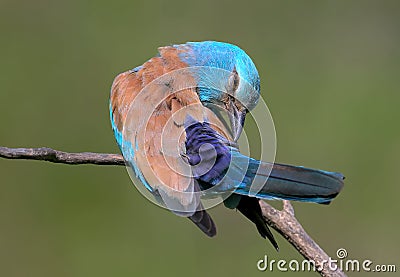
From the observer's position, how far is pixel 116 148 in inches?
261

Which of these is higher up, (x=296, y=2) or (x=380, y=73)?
(x=296, y=2)

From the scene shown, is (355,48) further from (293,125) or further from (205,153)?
(205,153)

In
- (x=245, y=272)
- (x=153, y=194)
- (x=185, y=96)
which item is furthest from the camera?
(x=245, y=272)

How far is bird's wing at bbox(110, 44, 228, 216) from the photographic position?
3799 millimetres

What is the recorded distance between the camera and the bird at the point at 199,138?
11.8 ft

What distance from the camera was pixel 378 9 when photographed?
845 centimetres

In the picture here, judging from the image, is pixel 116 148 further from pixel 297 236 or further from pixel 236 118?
pixel 297 236

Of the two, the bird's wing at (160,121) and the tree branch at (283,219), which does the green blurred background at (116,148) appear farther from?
the tree branch at (283,219)

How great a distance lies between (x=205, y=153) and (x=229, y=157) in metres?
0.11

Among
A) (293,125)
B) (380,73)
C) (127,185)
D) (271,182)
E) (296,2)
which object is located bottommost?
(271,182)

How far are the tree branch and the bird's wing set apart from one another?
259 mm

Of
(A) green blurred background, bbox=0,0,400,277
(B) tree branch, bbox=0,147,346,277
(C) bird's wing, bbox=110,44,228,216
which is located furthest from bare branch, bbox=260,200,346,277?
(A) green blurred background, bbox=0,0,400,277

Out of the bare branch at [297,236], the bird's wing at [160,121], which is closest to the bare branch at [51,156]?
the bird's wing at [160,121]

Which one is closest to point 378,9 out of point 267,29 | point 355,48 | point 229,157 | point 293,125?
point 355,48
